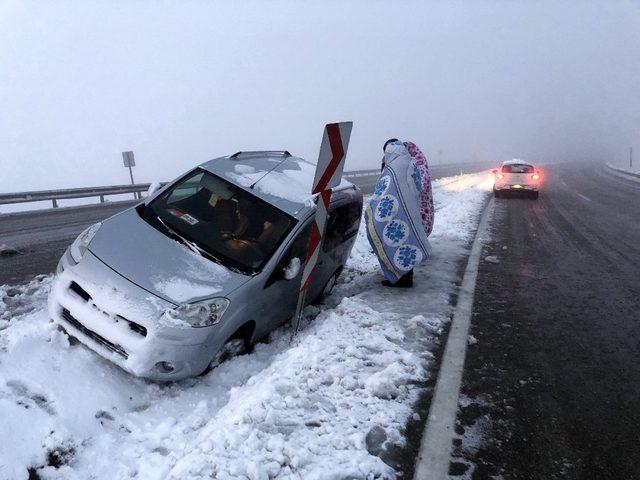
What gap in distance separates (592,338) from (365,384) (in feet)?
8.91

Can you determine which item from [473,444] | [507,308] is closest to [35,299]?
[473,444]

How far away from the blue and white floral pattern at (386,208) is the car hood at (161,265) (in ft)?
8.18

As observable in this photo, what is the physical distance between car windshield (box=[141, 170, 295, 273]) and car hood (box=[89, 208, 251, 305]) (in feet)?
0.50

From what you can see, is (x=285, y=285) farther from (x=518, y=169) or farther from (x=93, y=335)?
(x=518, y=169)

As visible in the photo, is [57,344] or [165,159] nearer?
[57,344]

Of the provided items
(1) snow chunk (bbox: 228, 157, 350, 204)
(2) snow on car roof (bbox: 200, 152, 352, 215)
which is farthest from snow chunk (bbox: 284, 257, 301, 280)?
(1) snow chunk (bbox: 228, 157, 350, 204)

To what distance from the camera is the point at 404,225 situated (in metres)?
6.30

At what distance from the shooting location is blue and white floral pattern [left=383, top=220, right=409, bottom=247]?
628cm

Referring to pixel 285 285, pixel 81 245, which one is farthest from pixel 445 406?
pixel 81 245

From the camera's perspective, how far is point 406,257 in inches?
246

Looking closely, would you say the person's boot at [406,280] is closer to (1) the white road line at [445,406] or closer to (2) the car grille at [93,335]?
(1) the white road line at [445,406]

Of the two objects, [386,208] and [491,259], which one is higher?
[386,208]

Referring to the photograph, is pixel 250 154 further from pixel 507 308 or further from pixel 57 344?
pixel 507 308

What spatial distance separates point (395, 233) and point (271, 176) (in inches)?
70.4
